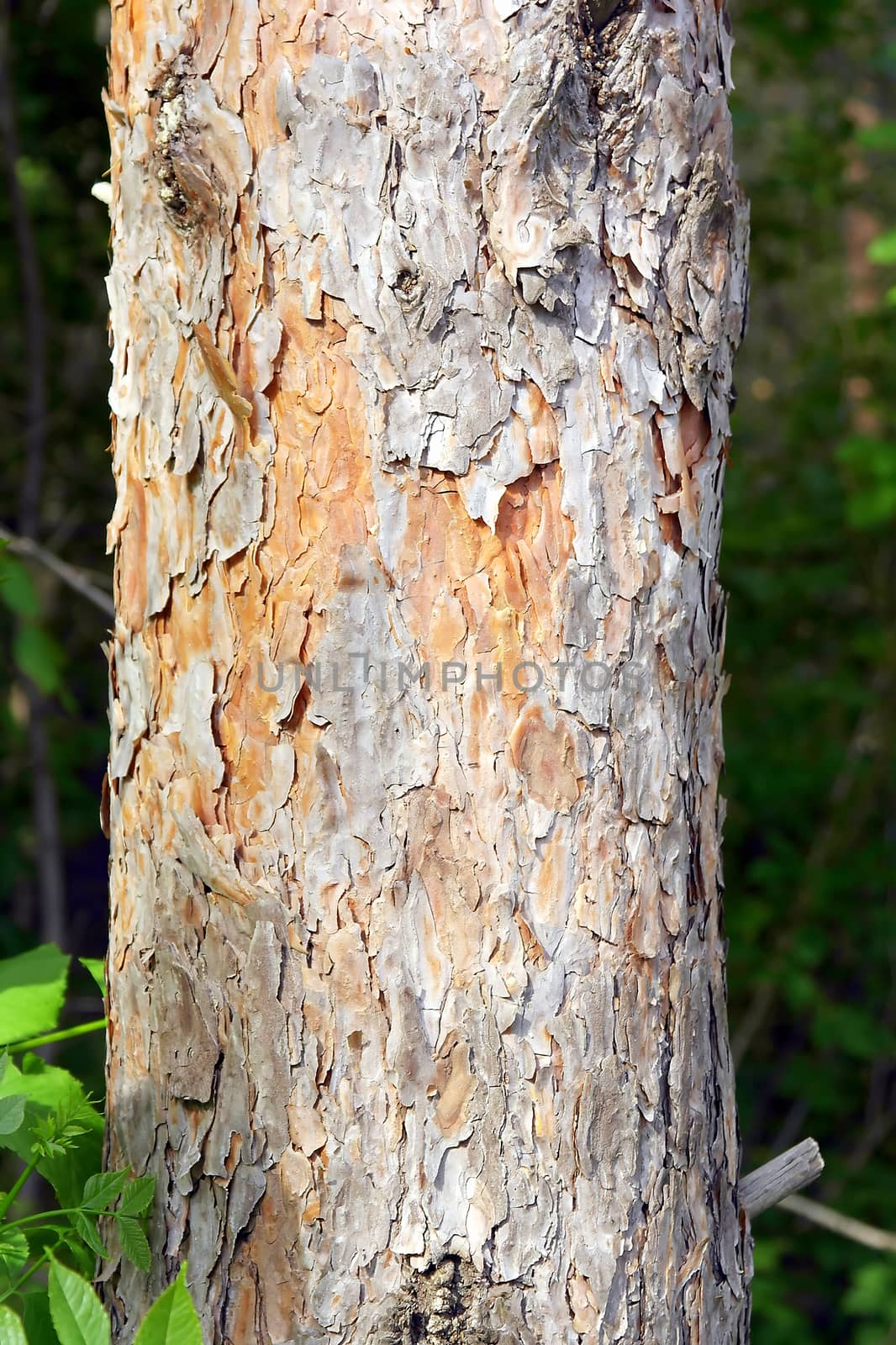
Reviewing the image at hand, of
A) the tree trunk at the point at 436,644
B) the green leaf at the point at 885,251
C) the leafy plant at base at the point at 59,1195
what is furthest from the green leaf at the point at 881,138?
the leafy plant at base at the point at 59,1195

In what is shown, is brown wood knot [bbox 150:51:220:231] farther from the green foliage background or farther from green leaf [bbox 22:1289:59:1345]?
the green foliage background

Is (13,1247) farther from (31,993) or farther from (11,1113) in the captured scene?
(31,993)

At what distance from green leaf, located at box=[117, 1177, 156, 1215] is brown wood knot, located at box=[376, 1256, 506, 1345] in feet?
0.75

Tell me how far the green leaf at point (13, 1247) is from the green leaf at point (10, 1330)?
4.9 inches

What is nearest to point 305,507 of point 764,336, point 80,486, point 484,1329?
point 484,1329

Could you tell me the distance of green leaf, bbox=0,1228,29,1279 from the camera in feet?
3.03

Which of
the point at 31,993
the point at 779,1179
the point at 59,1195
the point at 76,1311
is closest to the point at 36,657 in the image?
the point at 31,993

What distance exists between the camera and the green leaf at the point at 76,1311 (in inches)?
32.7

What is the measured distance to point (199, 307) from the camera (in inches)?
38.5

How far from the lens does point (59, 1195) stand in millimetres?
1078

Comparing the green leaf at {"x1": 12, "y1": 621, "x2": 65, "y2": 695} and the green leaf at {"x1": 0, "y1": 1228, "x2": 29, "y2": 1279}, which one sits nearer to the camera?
the green leaf at {"x1": 0, "y1": 1228, "x2": 29, "y2": 1279}

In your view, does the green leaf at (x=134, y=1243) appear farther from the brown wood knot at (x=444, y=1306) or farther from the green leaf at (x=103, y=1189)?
the brown wood knot at (x=444, y=1306)

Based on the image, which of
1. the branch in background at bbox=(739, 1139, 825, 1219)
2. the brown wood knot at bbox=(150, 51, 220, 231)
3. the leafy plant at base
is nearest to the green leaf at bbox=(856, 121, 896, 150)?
the brown wood knot at bbox=(150, 51, 220, 231)

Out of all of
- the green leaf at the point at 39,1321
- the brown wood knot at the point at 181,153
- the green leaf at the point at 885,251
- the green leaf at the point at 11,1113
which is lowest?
the green leaf at the point at 39,1321
